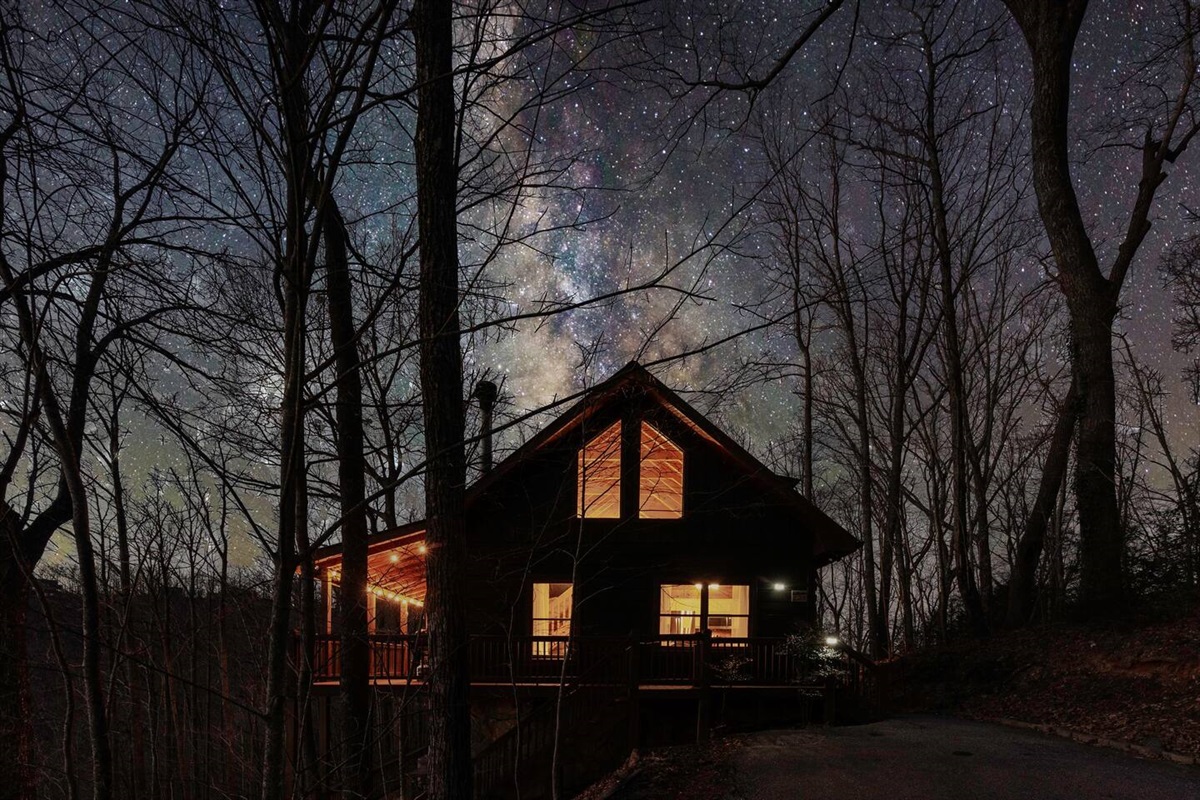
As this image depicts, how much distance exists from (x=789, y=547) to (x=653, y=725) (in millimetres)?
5157

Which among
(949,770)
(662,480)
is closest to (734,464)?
(662,480)

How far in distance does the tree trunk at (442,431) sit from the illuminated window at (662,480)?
10.4 metres

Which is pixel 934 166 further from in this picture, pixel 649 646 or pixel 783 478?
pixel 649 646

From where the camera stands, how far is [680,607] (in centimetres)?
1875

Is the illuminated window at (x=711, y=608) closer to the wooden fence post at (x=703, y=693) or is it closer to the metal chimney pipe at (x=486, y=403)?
the wooden fence post at (x=703, y=693)

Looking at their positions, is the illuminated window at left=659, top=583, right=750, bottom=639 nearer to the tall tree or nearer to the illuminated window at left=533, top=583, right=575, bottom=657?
the illuminated window at left=533, top=583, right=575, bottom=657

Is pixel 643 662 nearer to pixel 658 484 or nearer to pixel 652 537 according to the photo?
pixel 652 537

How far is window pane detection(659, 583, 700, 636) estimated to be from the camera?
1745 centimetres

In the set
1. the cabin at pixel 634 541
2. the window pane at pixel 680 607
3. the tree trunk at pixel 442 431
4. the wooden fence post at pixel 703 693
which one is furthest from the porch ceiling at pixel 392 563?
the tree trunk at pixel 442 431

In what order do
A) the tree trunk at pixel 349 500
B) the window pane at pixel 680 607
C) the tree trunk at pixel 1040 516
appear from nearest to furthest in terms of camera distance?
the tree trunk at pixel 349 500, the tree trunk at pixel 1040 516, the window pane at pixel 680 607

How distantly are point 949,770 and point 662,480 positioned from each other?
29.7 ft

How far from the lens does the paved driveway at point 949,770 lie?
293 inches

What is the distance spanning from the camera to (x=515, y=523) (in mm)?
15594

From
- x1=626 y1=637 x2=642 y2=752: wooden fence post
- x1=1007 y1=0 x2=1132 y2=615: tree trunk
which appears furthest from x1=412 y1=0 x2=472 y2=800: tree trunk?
x1=1007 y1=0 x2=1132 y2=615: tree trunk
